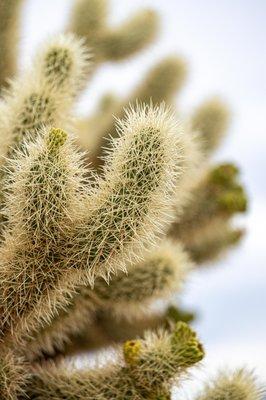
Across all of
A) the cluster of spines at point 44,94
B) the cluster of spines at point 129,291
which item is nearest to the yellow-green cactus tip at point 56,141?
the cluster of spines at point 44,94

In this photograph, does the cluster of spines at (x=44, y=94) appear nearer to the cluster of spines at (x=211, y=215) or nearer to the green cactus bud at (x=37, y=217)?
the green cactus bud at (x=37, y=217)

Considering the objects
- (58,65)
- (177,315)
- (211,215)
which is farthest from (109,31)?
(177,315)

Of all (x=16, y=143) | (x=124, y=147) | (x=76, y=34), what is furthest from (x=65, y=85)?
(x=76, y=34)

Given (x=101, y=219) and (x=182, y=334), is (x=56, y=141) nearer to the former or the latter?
(x=101, y=219)

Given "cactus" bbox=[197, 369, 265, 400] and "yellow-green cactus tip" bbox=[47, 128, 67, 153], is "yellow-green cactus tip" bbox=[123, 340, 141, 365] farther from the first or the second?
"yellow-green cactus tip" bbox=[47, 128, 67, 153]

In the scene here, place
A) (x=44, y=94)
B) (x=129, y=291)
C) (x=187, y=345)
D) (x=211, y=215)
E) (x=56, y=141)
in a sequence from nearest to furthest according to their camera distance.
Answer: (x=56, y=141) → (x=187, y=345) → (x=44, y=94) → (x=129, y=291) → (x=211, y=215)

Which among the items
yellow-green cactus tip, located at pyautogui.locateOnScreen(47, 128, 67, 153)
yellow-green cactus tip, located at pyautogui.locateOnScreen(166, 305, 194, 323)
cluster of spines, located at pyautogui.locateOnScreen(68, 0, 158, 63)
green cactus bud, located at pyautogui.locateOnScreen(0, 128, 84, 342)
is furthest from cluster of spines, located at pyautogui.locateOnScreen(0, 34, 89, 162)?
yellow-green cactus tip, located at pyautogui.locateOnScreen(166, 305, 194, 323)

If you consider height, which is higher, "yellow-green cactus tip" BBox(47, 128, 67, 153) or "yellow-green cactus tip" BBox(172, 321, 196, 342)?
"yellow-green cactus tip" BBox(47, 128, 67, 153)

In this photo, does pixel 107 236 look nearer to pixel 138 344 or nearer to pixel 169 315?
pixel 138 344
